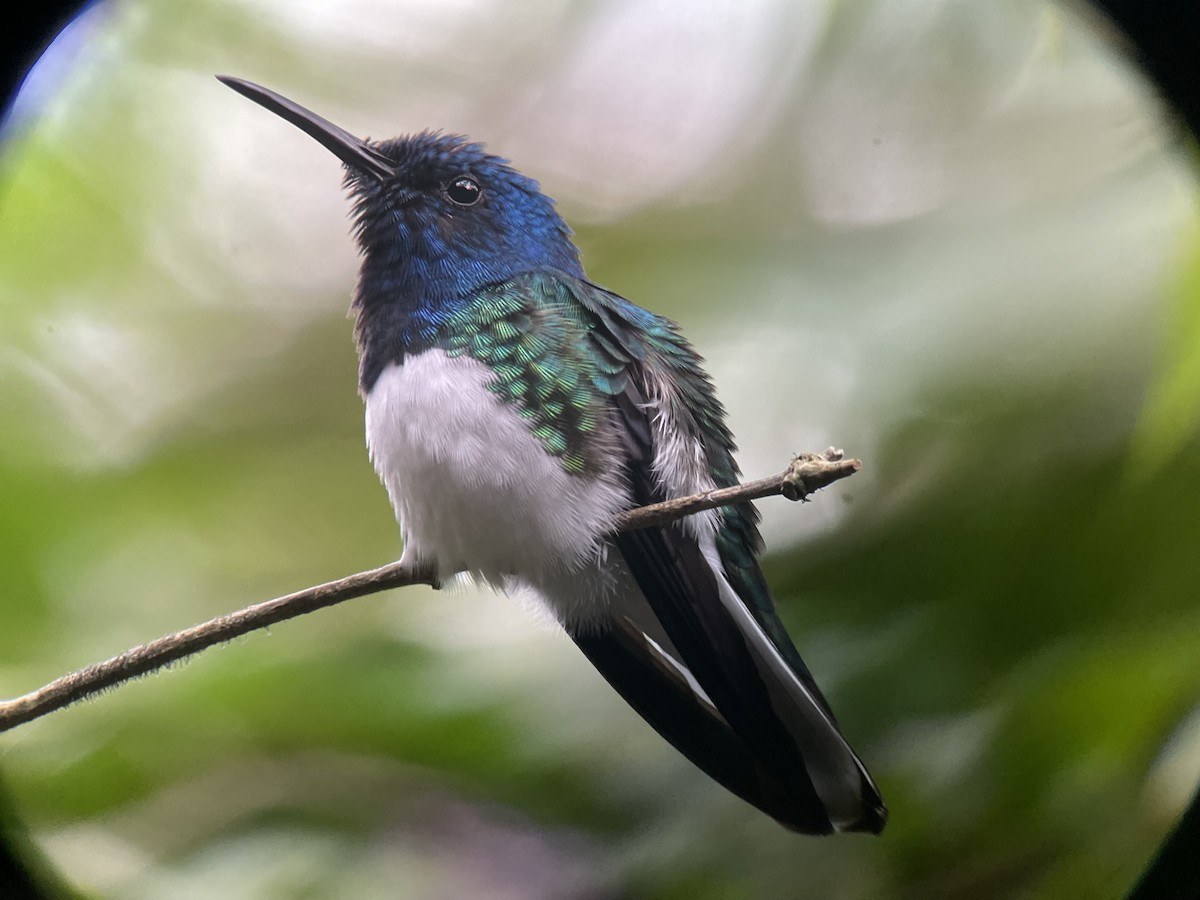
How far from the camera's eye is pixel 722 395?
1.20 metres

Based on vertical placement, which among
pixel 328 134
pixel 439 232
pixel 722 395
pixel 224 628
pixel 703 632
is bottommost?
pixel 703 632

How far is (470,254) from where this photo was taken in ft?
4.08

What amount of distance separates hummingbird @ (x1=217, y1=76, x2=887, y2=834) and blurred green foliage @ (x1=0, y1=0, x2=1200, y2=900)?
0.04 m

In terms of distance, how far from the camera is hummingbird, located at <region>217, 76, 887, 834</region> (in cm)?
114

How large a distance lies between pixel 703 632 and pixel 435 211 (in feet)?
2.05

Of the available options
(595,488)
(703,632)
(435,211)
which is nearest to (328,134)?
(435,211)

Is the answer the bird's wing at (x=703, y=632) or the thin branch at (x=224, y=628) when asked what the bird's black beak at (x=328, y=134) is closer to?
the bird's wing at (x=703, y=632)

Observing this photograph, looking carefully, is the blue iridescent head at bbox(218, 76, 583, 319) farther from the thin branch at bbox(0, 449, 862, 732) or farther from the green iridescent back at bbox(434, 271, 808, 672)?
the thin branch at bbox(0, 449, 862, 732)

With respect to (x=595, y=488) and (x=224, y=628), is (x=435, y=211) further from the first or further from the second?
(x=224, y=628)

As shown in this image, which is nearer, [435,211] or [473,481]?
[473,481]

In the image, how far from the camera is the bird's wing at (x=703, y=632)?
113cm

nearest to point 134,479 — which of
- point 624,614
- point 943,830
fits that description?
point 624,614

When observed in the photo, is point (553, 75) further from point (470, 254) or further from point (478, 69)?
point (470, 254)

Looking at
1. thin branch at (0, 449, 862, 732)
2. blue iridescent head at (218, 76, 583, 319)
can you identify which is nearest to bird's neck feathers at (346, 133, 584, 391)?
blue iridescent head at (218, 76, 583, 319)
